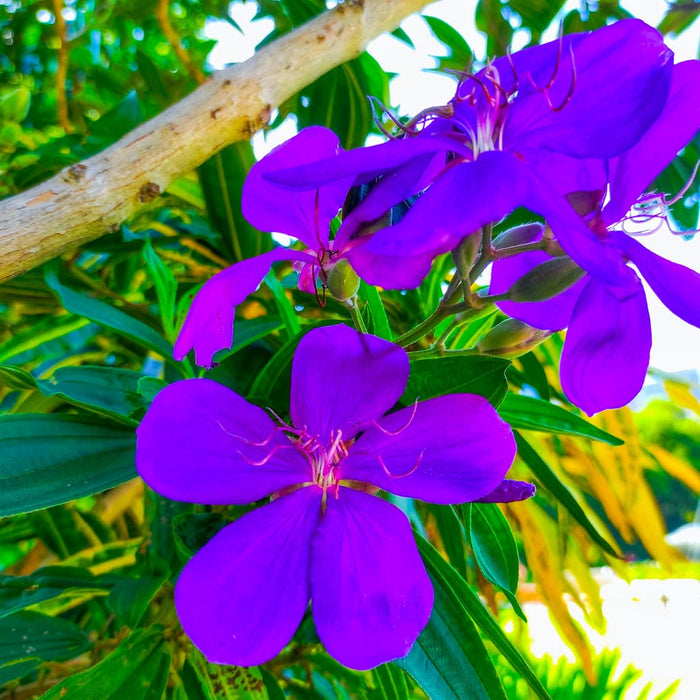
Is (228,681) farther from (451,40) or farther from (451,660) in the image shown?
(451,40)

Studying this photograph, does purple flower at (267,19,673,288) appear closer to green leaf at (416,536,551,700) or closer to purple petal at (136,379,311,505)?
purple petal at (136,379,311,505)

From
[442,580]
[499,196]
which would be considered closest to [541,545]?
[442,580]

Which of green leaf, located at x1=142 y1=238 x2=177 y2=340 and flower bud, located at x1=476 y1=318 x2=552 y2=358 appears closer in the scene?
flower bud, located at x1=476 y1=318 x2=552 y2=358

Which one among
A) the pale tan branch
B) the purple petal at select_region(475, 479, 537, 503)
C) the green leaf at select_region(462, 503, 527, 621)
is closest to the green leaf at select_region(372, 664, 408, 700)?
the green leaf at select_region(462, 503, 527, 621)

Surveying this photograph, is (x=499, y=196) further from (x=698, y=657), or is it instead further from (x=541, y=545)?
(x=698, y=657)

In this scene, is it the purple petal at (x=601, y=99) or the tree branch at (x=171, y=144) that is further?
the tree branch at (x=171, y=144)

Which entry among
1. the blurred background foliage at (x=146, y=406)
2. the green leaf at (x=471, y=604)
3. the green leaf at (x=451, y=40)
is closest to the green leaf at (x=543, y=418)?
the blurred background foliage at (x=146, y=406)

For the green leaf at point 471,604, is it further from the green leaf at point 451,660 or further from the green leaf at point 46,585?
the green leaf at point 46,585
